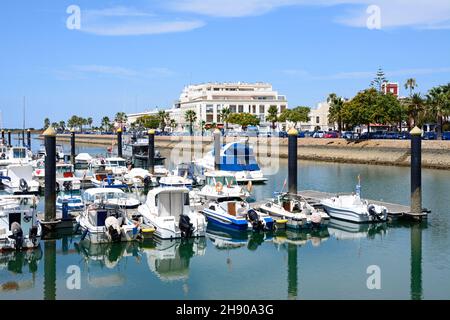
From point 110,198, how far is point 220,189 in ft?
26.0

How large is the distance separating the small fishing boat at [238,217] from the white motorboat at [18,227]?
10.2 m

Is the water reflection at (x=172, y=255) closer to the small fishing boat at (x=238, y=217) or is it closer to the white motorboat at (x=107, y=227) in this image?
the white motorboat at (x=107, y=227)

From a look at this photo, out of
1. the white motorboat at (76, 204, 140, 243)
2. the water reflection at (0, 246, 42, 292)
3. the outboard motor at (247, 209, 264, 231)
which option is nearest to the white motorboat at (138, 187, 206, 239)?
the white motorboat at (76, 204, 140, 243)

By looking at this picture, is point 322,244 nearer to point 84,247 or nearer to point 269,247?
point 269,247

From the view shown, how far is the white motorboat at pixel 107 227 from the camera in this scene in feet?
94.7

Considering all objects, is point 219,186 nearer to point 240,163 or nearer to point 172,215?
point 172,215

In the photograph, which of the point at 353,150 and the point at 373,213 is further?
the point at 353,150

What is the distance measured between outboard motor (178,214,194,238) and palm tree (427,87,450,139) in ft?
208

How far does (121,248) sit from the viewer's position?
2861 centimetres

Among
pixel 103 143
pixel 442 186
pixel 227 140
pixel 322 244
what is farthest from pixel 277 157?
pixel 103 143

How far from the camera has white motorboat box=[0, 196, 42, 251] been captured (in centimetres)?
2703

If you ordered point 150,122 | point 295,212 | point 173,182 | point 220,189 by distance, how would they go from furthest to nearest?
point 150,122
point 173,182
point 220,189
point 295,212

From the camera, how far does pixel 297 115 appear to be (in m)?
140

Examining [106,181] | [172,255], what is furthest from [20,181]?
[172,255]
